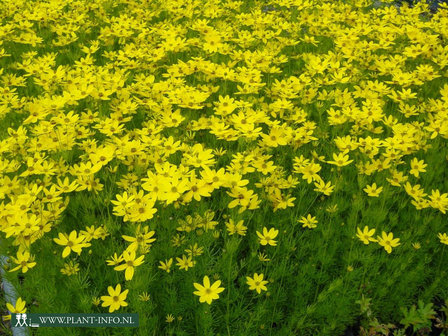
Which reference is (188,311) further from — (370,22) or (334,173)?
(370,22)

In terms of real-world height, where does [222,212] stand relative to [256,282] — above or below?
below

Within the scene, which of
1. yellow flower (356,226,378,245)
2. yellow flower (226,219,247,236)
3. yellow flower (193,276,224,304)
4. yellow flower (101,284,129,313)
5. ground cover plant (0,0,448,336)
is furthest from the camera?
yellow flower (356,226,378,245)

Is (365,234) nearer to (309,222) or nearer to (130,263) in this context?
(309,222)

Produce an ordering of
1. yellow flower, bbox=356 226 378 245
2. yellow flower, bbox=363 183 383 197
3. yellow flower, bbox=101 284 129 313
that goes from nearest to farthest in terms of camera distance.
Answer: yellow flower, bbox=101 284 129 313 → yellow flower, bbox=356 226 378 245 → yellow flower, bbox=363 183 383 197

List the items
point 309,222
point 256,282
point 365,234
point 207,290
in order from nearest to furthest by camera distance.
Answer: point 207,290 < point 256,282 < point 365,234 < point 309,222

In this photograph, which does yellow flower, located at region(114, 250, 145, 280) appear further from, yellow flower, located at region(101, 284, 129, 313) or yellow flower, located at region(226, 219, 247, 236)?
yellow flower, located at region(226, 219, 247, 236)

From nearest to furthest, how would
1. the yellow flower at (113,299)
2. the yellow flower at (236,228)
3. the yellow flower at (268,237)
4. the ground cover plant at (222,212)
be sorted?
1. the yellow flower at (113,299)
2. the ground cover plant at (222,212)
3. the yellow flower at (236,228)
4. the yellow flower at (268,237)

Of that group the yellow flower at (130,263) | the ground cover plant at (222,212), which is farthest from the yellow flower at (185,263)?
the yellow flower at (130,263)

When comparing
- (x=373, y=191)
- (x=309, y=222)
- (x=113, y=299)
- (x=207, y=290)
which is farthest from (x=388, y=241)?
(x=113, y=299)

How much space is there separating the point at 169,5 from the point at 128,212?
4478mm

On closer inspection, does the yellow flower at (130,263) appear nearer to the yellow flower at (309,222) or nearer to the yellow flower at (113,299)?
the yellow flower at (113,299)

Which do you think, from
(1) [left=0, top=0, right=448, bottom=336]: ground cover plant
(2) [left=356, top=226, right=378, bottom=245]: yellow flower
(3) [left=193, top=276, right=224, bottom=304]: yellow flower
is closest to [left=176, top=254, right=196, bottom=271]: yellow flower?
(1) [left=0, top=0, right=448, bottom=336]: ground cover plant

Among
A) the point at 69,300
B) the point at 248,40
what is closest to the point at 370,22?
the point at 248,40

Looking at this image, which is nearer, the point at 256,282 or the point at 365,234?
the point at 256,282
